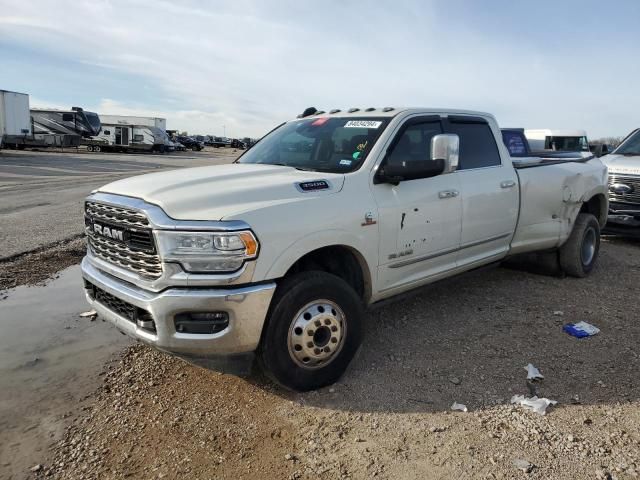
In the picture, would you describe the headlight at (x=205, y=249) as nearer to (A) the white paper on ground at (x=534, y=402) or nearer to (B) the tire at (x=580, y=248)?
(A) the white paper on ground at (x=534, y=402)

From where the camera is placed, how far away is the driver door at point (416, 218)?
152 inches

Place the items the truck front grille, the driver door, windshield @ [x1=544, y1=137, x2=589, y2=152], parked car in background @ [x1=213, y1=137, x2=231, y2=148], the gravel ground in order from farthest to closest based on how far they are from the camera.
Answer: parked car in background @ [x1=213, y1=137, x2=231, y2=148] → windshield @ [x1=544, y1=137, x2=589, y2=152] → the gravel ground → the driver door → the truck front grille

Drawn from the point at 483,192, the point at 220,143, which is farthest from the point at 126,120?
the point at 483,192

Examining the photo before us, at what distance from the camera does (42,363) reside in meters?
3.92

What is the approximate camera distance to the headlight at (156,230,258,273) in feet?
9.68

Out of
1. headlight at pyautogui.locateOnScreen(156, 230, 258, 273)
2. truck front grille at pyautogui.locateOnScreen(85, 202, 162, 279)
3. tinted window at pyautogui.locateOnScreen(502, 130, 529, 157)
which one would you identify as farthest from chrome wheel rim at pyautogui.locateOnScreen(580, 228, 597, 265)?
tinted window at pyautogui.locateOnScreen(502, 130, 529, 157)

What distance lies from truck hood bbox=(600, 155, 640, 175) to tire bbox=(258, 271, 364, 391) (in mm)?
6589

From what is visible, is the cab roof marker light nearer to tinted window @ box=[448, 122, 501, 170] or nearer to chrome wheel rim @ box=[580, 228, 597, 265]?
tinted window @ box=[448, 122, 501, 170]

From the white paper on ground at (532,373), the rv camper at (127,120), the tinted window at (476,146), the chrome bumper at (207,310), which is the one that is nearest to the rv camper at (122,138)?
the rv camper at (127,120)

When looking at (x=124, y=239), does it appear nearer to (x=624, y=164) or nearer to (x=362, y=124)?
(x=362, y=124)

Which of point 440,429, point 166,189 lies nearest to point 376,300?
point 440,429

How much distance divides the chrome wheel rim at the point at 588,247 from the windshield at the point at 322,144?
349 cm

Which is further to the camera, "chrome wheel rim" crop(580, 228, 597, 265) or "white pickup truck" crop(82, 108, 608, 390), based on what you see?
"chrome wheel rim" crop(580, 228, 597, 265)

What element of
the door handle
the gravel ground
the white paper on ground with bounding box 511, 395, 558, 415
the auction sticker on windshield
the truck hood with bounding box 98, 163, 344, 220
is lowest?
the gravel ground
